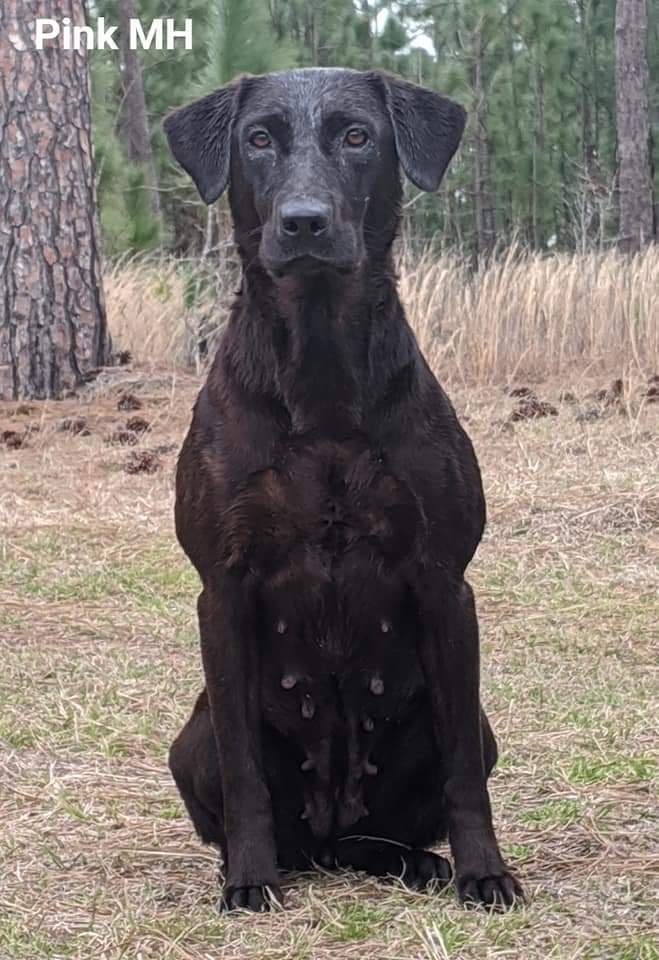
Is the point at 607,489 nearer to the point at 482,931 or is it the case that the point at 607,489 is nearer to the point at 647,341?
the point at 647,341

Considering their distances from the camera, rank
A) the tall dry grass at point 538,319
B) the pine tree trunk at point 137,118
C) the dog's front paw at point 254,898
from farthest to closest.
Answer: the pine tree trunk at point 137,118 < the tall dry grass at point 538,319 < the dog's front paw at point 254,898

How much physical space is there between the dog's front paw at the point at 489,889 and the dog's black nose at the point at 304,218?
1.18 m

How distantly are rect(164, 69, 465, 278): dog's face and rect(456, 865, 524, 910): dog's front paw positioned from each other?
112 centimetres

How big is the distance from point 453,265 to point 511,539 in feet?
15.5

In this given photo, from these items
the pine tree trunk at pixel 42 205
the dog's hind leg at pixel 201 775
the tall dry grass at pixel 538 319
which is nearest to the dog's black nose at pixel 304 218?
the dog's hind leg at pixel 201 775

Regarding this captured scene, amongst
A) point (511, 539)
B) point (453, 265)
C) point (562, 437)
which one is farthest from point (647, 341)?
point (511, 539)

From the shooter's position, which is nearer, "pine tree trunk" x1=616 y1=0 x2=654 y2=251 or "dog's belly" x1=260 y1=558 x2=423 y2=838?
"dog's belly" x1=260 y1=558 x2=423 y2=838

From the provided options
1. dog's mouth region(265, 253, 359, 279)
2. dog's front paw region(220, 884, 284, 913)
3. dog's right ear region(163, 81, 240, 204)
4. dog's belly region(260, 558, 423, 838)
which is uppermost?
dog's right ear region(163, 81, 240, 204)

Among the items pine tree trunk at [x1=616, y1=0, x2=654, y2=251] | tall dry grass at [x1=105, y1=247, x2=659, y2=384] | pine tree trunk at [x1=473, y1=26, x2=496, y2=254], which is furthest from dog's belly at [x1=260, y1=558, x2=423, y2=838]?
pine tree trunk at [x1=473, y1=26, x2=496, y2=254]

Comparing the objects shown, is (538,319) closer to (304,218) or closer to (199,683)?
(199,683)

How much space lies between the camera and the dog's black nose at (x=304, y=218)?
2.63m

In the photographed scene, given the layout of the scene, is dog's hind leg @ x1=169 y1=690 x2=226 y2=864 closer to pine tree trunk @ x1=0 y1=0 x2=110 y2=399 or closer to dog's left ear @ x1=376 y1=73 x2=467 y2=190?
dog's left ear @ x1=376 y1=73 x2=467 y2=190

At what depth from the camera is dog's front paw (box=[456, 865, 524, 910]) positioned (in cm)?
272

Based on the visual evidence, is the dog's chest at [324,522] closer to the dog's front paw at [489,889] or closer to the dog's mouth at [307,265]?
the dog's mouth at [307,265]
